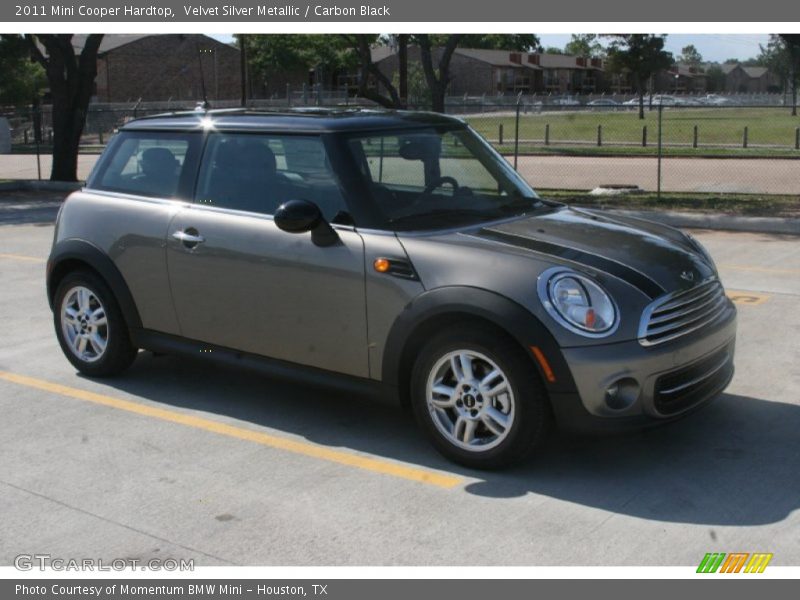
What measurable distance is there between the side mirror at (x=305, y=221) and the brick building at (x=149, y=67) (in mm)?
68051

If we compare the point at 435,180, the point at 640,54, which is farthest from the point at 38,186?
the point at 640,54

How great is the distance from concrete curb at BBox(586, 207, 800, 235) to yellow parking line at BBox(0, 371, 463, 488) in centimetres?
845

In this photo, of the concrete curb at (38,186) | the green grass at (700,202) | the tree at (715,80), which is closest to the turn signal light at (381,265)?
the green grass at (700,202)

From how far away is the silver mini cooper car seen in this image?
4.60m

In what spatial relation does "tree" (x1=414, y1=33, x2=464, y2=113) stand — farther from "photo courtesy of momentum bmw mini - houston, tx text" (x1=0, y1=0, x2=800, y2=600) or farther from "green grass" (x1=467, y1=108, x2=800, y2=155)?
"green grass" (x1=467, y1=108, x2=800, y2=155)

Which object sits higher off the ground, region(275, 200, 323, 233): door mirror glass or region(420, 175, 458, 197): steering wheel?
region(420, 175, 458, 197): steering wheel

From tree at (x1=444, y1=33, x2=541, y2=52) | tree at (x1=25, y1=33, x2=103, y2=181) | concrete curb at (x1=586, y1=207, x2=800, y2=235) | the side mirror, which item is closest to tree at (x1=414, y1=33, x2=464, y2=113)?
concrete curb at (x1=586, y1=207, x2=800, y2=235)

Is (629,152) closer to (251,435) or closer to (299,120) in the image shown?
(299,120)

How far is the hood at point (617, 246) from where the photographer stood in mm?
4797

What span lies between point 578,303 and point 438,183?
136cm

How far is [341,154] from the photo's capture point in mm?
A: 5328

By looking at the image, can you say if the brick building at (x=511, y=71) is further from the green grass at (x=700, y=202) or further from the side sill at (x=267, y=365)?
the side sill at (x=267, y=365)

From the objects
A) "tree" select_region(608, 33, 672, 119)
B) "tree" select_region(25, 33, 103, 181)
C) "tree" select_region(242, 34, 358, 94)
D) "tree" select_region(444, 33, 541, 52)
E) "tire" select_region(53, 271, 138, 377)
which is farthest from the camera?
"tree" select_region(444, 33, 541, 52)

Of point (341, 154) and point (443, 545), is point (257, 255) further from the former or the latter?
point (443, 545)
